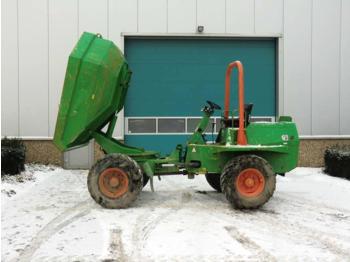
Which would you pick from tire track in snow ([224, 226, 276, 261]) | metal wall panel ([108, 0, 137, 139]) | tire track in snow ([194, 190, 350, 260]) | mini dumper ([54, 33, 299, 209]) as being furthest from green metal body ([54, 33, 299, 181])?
metal wall panel ([108, 0, 137, 139])

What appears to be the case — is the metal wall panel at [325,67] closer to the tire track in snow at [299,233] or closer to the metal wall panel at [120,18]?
the metal wall panel at [120,18]

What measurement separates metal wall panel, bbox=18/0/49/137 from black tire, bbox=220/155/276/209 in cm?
708

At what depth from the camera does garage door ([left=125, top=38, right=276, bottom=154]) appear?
1320cm

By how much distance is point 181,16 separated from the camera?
42.9 ft

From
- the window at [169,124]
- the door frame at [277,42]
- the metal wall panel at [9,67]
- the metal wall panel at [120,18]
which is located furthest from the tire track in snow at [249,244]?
the metal wall panel at [9,67]

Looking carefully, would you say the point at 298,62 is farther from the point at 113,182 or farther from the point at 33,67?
the point at 113,182

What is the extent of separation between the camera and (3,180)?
964 centimetres

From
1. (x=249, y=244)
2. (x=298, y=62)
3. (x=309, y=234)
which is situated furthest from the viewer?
(x=298, y=62)

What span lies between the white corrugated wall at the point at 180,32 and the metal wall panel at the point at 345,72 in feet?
0.10

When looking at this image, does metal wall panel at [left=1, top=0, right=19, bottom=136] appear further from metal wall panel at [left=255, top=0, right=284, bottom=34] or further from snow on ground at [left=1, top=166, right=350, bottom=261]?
metal wall panel at [left=255, top=0, right=284, bottom=34]

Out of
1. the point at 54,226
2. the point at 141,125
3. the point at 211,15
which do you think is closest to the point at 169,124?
the point at 141,125

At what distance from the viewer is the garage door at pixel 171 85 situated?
13.2m

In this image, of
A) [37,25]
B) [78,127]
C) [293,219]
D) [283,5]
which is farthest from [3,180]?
[283,5]

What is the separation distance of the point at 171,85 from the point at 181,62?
754 mm
